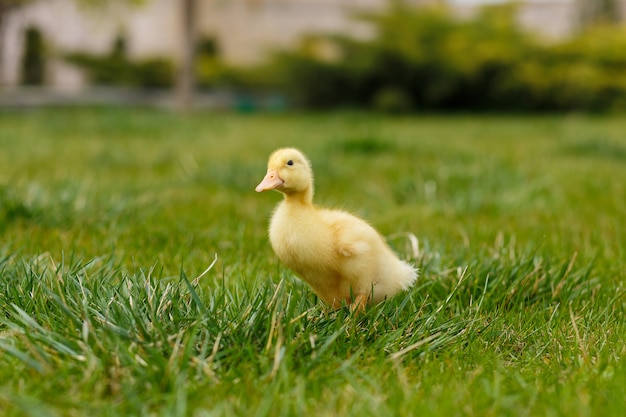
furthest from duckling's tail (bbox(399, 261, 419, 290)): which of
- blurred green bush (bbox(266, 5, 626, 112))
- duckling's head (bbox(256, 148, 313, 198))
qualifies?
blurred green bush (bbox(266, 5, 626, 112))

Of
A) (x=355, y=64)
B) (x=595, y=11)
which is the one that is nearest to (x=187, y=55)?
(x=355, y=64)

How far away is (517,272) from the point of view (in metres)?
2.43

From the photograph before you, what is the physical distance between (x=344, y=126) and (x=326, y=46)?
7.15 meters

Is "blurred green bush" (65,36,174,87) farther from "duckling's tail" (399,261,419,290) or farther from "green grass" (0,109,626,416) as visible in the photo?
"duckling's tail" (399,261,419,290)

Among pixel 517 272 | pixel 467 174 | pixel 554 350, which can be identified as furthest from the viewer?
pixel 467 174

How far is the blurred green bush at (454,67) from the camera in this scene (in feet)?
50.3

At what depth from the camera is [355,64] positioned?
1524 cm

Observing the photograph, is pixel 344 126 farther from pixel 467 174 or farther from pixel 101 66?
pixel 101 66

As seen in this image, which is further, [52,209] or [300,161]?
[52,209]

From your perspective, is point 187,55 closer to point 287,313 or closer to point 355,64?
point 355,64

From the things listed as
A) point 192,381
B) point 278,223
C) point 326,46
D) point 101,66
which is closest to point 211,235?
point 278,223

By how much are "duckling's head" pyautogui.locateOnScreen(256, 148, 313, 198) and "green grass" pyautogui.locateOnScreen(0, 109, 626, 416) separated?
274 mm

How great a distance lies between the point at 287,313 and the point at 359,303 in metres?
0.25

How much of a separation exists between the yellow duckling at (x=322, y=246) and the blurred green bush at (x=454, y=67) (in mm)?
13260
